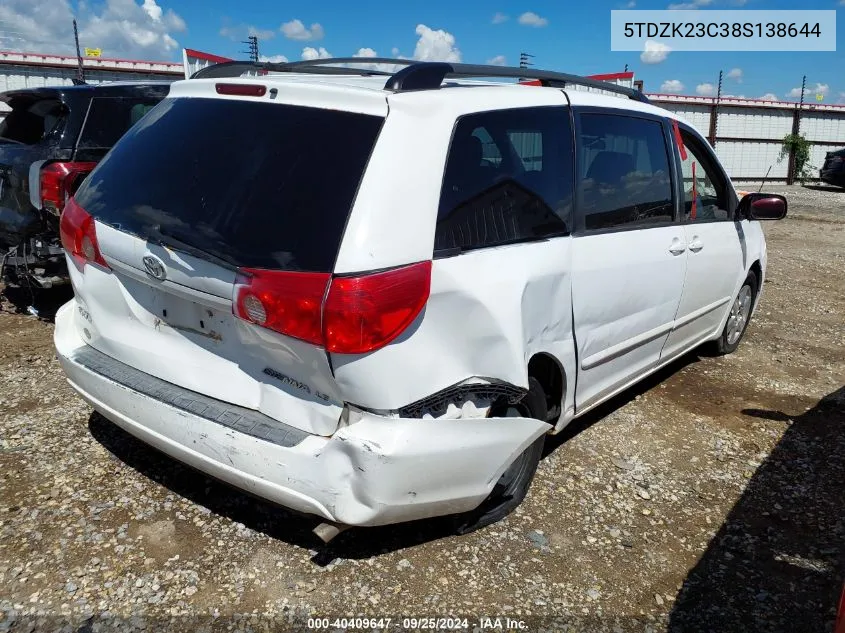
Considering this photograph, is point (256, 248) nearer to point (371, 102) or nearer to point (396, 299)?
point (396, 299)

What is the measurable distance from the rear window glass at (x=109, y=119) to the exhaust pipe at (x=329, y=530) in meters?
3.94

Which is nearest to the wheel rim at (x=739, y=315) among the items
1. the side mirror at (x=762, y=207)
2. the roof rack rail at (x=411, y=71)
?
the side mirror at (x=762, y=207)

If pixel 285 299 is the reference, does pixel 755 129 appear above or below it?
below

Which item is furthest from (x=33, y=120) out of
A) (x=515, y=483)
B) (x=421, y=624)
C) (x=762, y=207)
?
(x=762, y=207)

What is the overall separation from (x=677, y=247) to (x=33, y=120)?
191 inches

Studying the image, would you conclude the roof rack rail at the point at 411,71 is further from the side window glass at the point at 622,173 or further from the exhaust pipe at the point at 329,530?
the exhaust pipe at the point at 329,530

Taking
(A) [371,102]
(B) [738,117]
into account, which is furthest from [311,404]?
(B) [738,117]

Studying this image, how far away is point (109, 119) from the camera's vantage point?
17.3ft

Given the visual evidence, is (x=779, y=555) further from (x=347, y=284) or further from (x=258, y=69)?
(x=258, y=69)

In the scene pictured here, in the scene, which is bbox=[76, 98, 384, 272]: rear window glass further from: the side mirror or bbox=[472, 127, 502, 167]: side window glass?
the side mirror

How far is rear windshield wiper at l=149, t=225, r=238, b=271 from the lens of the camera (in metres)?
2.22

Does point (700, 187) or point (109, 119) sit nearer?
Answer: point (700, 187)

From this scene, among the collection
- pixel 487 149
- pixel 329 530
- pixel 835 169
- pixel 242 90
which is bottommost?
pixel 835 169

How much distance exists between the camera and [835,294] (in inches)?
298
